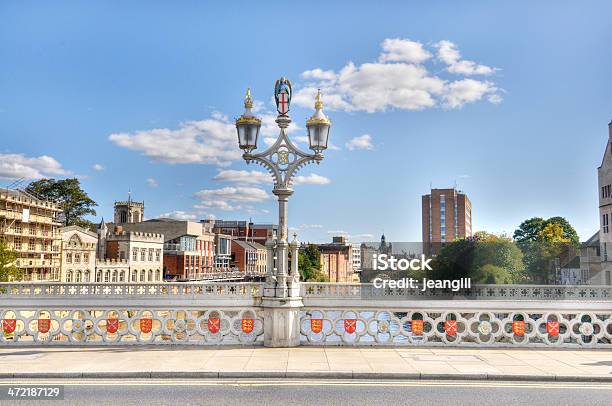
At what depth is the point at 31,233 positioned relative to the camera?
72750 mm

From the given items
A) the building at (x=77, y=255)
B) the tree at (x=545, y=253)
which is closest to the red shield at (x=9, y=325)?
the tree at (x=545, y=253)

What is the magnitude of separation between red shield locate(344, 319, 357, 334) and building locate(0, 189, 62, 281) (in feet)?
205

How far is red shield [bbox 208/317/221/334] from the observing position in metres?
14.5

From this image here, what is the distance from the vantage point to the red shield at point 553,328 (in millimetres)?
14531

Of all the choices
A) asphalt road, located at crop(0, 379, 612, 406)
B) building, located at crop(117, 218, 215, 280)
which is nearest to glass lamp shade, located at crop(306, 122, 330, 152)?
asphalt road, located at crop(0, 379, 612, 406)

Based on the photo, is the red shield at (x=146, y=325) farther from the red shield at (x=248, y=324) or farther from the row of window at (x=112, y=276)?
the row of window at (x=112, y=276)

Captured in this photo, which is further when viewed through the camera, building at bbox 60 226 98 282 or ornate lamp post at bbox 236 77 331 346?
building at bbox 60 226 98 282

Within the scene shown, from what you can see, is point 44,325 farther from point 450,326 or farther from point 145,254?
point 145,254

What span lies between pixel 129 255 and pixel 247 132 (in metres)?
75.0

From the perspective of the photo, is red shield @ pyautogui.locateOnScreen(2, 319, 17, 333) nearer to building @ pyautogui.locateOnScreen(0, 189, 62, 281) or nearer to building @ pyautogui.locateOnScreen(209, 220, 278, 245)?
building @ pyautogui.locateOnScreen(0, 189, 62, 281)

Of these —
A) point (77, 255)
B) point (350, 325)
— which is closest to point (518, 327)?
point (350, 325)

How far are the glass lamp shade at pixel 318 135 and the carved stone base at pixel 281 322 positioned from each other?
4104 millimetres

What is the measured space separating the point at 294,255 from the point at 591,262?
37907 millimetres

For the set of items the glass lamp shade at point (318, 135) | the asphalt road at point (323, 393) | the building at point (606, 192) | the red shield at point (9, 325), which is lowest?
the asphalt road at point (323, 393)
